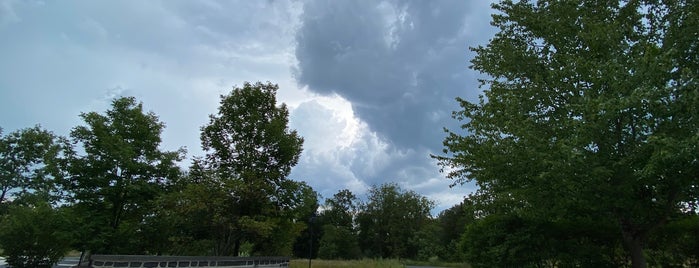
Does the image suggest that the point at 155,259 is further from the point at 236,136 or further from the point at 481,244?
the point at 236,136

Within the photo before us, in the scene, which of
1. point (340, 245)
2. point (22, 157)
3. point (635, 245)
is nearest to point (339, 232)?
point (340, 245)

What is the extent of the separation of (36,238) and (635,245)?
67.4ft

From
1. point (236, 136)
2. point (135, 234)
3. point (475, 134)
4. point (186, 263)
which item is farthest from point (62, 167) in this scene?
point (475, 134)

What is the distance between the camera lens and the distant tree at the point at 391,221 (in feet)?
247

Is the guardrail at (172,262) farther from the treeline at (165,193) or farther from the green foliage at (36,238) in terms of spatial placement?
the green foliage at (36,238)

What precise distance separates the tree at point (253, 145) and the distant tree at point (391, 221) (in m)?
52.6

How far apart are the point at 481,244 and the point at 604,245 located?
393 centimetres

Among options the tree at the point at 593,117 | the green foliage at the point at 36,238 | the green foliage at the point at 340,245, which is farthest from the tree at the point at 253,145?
the green foliage at the point at 340,245

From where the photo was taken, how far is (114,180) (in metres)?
21.3

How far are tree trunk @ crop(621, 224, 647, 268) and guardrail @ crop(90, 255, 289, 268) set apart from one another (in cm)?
1353

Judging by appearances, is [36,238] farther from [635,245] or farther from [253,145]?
[635,245]

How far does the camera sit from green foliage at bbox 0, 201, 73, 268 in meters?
15.3

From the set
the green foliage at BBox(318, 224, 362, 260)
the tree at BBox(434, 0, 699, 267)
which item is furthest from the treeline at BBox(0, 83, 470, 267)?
the green foliage at BBox(318, 224, 362, 260)

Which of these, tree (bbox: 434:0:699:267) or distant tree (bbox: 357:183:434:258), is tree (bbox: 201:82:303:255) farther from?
distant tree (bbox: 357:183:434:258)
